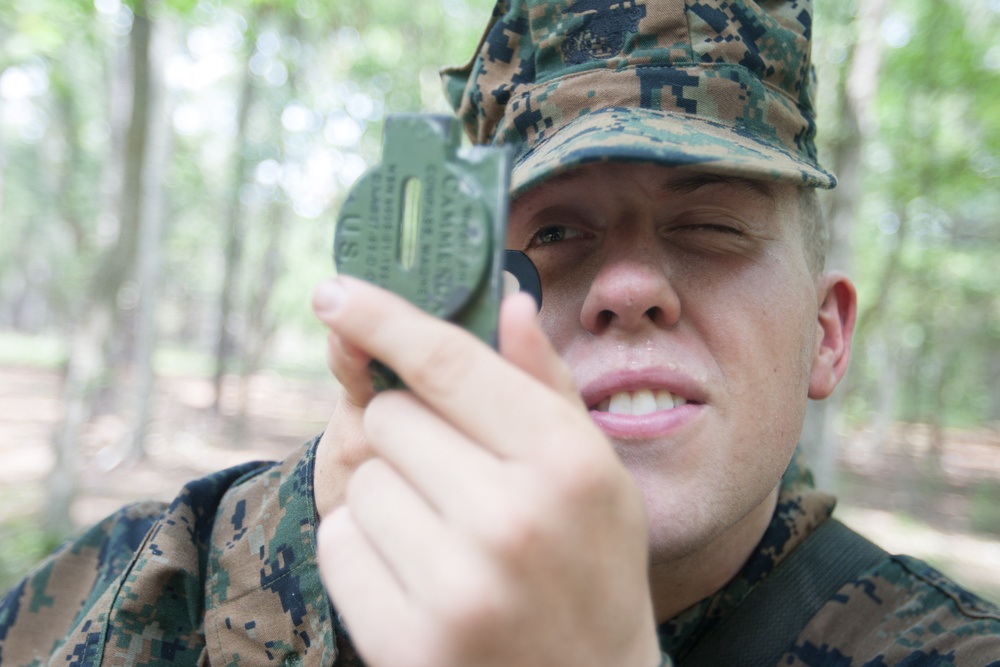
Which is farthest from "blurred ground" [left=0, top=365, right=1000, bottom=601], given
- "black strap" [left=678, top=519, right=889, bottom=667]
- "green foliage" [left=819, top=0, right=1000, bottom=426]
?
"black strap" [left=678, top=519, right=889, bottom=667]

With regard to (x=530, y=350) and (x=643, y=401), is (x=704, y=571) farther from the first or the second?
(x=530, y=350)

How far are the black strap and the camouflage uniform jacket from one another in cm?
3

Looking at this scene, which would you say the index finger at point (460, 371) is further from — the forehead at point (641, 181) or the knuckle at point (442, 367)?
the forehead at point (641, 181)

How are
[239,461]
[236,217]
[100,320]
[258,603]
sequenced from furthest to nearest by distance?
1. [239,461]
2. [236,217]
3. [100,320]
4. [258,603]

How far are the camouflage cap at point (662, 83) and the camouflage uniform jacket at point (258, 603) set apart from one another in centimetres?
116

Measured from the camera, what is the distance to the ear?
2.12 metres

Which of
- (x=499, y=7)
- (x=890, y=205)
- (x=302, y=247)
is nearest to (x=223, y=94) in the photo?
(x=302, y=247)

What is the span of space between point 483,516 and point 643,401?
87 cm

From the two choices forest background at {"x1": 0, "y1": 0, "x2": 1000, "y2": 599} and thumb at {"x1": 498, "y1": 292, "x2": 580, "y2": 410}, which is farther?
forest background at {"x1": 0, "y1": 0, "x2": 1000, "y2": 599}

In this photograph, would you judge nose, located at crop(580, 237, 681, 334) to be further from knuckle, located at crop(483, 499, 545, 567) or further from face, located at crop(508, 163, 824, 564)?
knuckle, located at crop(483, 499, 545, 567)

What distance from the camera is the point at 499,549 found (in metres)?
0.78

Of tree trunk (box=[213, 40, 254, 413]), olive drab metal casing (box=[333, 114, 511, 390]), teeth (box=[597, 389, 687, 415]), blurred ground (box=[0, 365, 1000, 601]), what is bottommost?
Answer: blurred ground (box=[0, 365, 1000, 601])

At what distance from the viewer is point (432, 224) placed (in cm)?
104

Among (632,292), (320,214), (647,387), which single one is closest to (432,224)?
(632,292)
